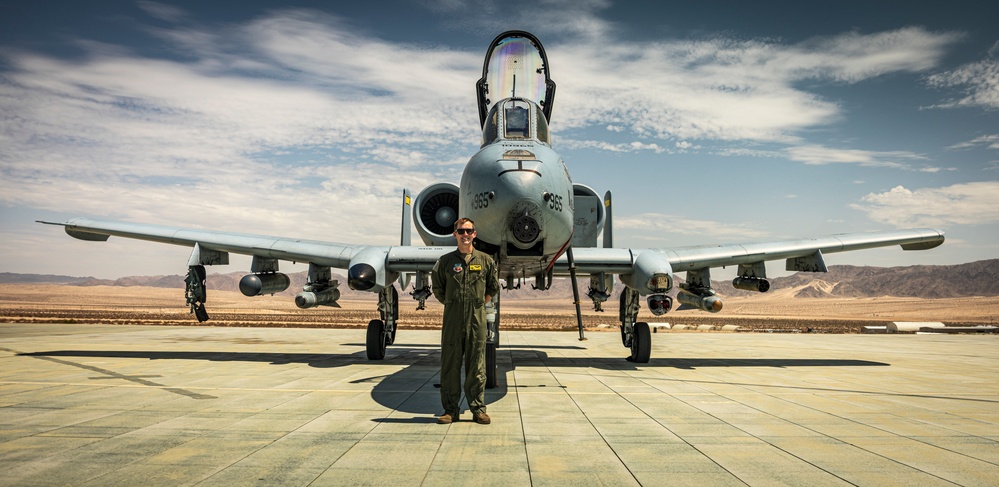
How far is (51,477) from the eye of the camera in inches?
171

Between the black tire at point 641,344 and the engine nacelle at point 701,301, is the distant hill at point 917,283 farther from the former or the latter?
the black tire at point 641,344

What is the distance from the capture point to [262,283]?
13867 millimetres

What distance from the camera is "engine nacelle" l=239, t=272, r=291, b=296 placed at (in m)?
13.2

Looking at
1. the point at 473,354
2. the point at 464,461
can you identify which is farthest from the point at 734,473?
the point at 473,354

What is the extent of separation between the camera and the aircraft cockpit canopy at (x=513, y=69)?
1149 centimetres

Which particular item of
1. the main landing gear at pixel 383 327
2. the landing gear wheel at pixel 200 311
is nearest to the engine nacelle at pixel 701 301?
the main landing gear at pixel 383 327

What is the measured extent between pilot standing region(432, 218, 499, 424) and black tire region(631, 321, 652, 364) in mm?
8017

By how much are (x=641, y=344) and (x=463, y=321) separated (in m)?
8.30

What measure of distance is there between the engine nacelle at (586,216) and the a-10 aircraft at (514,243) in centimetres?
3

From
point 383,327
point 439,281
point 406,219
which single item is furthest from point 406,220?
point 439,281

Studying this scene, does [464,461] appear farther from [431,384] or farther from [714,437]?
[431,384]

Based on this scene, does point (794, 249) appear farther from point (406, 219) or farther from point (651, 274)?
point (406, 219)

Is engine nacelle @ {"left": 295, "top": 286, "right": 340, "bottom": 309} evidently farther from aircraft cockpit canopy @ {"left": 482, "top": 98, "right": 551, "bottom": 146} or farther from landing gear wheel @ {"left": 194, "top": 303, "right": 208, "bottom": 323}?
aircraft cockpit canopy @ {"left": 482, "top": 98, "right": 551, "bottom": 146}

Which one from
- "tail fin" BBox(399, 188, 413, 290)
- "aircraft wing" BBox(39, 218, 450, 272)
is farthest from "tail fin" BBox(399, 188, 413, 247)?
"aircraft wing" BBox(39, 218, 450, 272)
